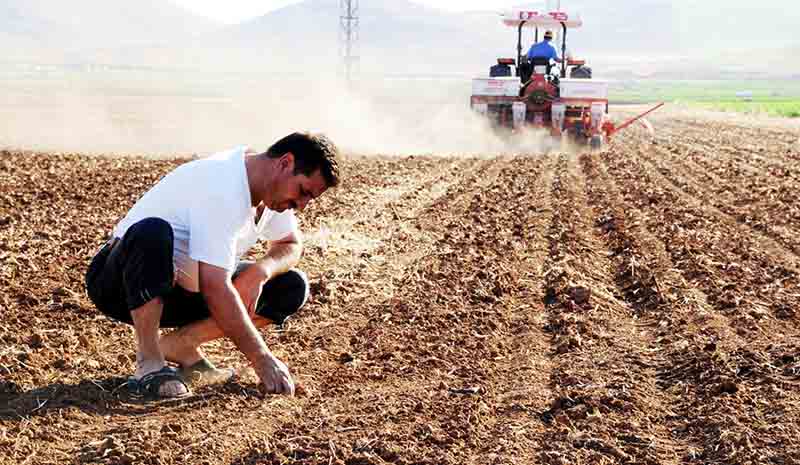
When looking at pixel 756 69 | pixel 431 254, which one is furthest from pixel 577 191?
→ pixel 756 69

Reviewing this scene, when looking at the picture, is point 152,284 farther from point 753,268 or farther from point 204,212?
point 753,268

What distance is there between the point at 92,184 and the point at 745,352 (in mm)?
9808

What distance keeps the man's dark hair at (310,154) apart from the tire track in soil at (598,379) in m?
1.44

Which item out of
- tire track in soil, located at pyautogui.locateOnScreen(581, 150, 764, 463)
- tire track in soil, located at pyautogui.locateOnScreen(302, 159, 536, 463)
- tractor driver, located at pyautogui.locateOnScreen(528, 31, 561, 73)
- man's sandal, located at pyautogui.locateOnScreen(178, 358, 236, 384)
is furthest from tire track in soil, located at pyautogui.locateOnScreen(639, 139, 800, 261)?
man's sandal, located at pyautogui.locateOnScreen(178, 358, 236, 384)

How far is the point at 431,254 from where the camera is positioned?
29.1 feet

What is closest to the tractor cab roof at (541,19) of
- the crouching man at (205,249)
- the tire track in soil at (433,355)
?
the tire track in soil at (433,355)

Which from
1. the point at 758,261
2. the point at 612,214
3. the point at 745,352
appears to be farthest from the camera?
the point at 612,214

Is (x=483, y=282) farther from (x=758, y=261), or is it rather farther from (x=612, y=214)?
(x=612, y=214)

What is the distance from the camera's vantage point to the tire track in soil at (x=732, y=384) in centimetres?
425

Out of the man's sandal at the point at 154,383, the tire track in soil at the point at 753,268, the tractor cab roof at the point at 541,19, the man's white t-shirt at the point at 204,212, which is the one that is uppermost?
the tractor cab roof at the point at 541,19

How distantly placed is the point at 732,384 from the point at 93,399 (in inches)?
117

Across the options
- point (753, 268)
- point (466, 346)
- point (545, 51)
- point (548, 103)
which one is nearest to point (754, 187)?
point (753, 268)

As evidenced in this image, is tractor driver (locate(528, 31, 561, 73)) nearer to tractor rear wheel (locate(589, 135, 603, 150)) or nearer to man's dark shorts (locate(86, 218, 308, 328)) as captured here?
tractor rear wheel (locate(589, 135, 603, 150))

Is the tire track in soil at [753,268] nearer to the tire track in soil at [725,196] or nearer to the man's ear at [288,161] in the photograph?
the tire track in soil at [725,196]
